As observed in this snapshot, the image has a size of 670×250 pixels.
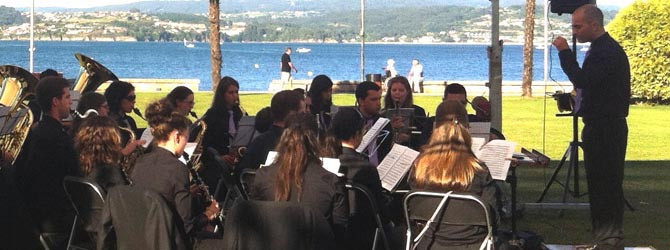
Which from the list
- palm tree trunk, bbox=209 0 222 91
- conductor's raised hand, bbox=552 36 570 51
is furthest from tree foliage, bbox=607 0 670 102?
conductor's raised hand, bbox=552 36 570 51

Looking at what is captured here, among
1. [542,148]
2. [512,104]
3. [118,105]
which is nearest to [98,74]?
[118,105]

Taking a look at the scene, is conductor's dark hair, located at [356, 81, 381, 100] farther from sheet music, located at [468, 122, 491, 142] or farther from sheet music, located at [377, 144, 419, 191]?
sheet music, located at [377, 144, 419, 191]

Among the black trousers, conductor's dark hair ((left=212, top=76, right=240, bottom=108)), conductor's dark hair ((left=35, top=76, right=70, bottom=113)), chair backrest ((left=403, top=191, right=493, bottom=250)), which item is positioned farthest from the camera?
conductor's dark hair ((left=212, top=76, right=240, bottom=108))

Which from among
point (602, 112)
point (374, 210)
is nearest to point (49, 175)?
Answer: point (374, 210)

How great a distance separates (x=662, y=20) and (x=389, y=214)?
20.7m

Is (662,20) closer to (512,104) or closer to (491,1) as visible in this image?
(512,104)

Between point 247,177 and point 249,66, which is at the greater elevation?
point 247,177

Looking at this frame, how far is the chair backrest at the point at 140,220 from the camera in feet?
18.1

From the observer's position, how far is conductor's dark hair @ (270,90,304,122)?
7730 mm

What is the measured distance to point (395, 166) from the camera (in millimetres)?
6867

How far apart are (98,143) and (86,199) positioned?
36 cm

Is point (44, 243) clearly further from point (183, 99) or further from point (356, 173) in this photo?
point (183, 99)

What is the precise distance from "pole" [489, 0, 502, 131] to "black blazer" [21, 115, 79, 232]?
178 inches

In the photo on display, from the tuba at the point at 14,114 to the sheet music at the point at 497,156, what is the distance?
328 centimetres
